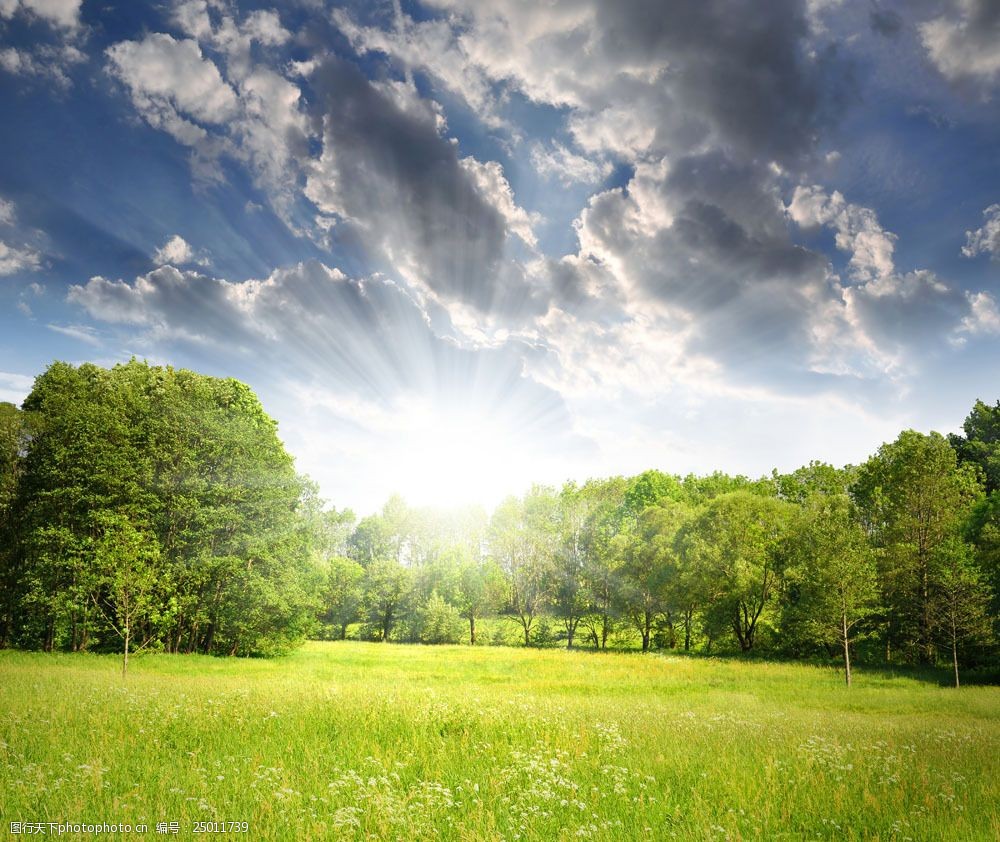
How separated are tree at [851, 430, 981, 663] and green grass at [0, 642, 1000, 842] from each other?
2770 centimetres

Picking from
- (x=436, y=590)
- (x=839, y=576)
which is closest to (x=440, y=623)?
(x=436, y=590)

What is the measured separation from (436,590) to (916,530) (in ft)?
156

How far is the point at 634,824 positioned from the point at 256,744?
22.9 ft

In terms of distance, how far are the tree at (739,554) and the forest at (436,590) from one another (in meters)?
0.17

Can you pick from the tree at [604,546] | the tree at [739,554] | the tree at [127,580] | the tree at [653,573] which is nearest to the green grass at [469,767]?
the tree at [127,580]

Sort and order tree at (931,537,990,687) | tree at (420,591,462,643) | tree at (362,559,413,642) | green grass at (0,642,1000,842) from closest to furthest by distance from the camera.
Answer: green grass at (0,642,1000,842)
tree at (931,537,990,687)
tree at (420,591,462,643)
tree at (362,559,413,642)

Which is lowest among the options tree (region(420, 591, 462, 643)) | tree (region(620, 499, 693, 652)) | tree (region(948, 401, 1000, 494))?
tree (region(420, 591, 462, 643))

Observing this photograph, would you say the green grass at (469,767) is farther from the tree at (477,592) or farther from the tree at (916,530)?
the tree at (477,592)

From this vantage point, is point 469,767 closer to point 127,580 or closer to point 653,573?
point 127,580

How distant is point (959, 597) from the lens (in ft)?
98.5

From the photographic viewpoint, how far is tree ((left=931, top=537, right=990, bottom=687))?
96.9 ft

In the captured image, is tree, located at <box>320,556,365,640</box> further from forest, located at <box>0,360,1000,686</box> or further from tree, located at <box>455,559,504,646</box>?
tree, located at <box>455,559,504,646</box>

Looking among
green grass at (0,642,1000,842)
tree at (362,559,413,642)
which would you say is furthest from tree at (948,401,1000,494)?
tree at (362,559,413,642)

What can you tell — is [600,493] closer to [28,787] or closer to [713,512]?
[713,512]
